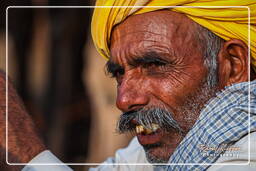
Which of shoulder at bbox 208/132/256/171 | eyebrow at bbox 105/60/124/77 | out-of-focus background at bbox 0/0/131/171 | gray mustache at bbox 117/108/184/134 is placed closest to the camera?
shoulder at bbox 208/132/256/171

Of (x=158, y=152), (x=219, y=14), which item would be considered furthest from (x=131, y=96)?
(x=219, y=14)

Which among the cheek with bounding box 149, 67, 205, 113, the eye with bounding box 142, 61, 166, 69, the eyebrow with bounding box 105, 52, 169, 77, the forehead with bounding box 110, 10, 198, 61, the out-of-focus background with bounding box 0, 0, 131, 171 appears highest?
the forehead with bounding box 110, 10, 198, 61

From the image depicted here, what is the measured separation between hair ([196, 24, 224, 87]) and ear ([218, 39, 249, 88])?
0.07 feet

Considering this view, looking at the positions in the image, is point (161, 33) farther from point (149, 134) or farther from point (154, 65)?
point (149, 134)

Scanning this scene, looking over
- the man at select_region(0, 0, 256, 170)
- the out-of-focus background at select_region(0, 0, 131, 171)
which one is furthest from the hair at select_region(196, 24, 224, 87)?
the out-of-focus background at select_region(0, 0, 131, 171)

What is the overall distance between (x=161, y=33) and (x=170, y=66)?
6.1 inches

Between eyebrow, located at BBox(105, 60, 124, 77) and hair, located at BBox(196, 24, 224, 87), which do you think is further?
eyebrow, located at BBox(105, 60, 124, 77)

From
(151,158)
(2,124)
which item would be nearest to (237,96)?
(151,158)

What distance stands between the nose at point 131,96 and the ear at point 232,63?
354 millimetres

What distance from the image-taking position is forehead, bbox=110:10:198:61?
2.55m

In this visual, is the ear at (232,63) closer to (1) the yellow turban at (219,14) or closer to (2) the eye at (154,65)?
(1) the yellow turban at (219,14)

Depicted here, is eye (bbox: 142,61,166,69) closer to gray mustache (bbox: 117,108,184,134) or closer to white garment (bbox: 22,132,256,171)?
gray mustache (bbox: 117,108,184,134)

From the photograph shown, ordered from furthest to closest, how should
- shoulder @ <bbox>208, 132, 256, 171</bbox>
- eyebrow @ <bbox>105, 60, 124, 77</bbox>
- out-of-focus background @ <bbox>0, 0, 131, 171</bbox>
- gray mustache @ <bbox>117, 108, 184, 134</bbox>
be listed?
1. out-of-focus background @ <bbox>0, 0, 131, 171</bbox>
2. eyebrow @ <bbox>105, 60, 124, 77</bbox>
3. gray mustache @ <bbox>117, 108, 184, 134</bbox>
4. shoulder @ <bbox>208, 132, 256, 171</bbox>

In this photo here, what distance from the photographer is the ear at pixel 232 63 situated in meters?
2.55
